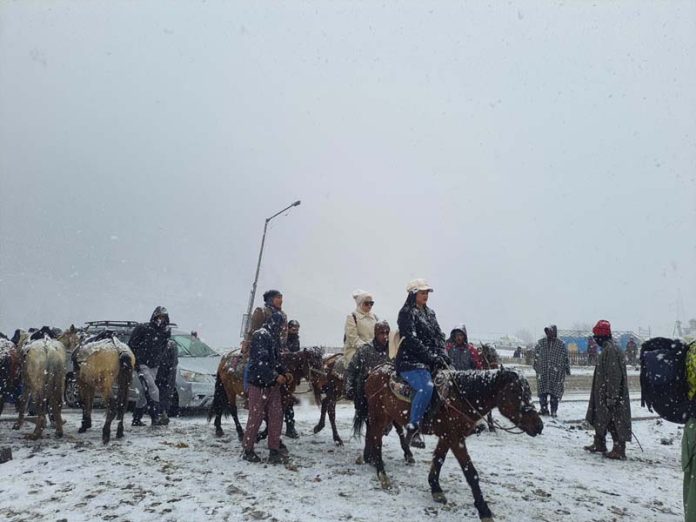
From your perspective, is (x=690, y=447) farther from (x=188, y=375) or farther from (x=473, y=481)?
(x=188, y=375)

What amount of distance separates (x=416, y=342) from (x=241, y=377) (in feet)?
12.3

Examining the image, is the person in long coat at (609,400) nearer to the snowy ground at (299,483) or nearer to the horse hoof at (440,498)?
the snowy ground at (299,483)

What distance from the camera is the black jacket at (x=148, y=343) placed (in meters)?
9.60

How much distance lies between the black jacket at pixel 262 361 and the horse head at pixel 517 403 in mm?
3125

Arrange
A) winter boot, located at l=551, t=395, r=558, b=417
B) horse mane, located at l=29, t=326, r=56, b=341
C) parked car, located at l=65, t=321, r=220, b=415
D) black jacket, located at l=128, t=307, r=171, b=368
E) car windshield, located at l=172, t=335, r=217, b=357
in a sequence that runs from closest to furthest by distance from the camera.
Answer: horse mane, located at l=29, t=326, r=56, b=341, black jacket, located at l=128, t=307, r=171, b=368, parked car, located at l=65, t=321, r=220, b=415, car windshield, located at l=172, t=335, r=217, b=357, winter boot, located at l=551, t=395, r=558, b=417

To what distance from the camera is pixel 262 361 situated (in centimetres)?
711

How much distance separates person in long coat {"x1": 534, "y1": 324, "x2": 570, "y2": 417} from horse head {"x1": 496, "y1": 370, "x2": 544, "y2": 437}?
25.7 feet

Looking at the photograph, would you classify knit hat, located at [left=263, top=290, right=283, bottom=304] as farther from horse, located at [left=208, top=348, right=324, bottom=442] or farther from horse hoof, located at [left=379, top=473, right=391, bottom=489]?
horse hoof, located at [left=379, top=473, right=391, bottom=489]

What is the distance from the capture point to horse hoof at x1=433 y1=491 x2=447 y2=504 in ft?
19.1

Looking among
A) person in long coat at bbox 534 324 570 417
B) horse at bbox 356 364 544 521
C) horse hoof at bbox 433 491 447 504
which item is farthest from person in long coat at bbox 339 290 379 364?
person in long coat at bbox 534 324 570 417

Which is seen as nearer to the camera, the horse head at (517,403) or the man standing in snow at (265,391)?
the horse head at (517,403)

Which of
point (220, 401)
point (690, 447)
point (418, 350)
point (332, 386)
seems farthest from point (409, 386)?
point (220, 401)

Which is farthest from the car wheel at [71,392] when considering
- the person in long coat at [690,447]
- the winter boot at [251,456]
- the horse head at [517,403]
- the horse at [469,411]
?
the person in long coat at [690,447]

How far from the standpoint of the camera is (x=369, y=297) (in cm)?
901
